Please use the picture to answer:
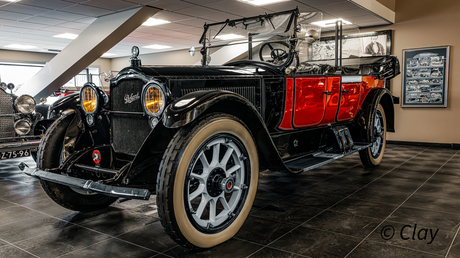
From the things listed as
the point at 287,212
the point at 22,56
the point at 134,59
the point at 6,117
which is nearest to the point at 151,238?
the point at 287,212

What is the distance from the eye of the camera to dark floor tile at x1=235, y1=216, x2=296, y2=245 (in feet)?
7.46

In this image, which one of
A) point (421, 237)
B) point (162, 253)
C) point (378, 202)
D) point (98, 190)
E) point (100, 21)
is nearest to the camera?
point (98, 190)

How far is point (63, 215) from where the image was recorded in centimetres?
282

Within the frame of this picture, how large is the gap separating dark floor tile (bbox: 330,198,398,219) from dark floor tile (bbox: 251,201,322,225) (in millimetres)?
233

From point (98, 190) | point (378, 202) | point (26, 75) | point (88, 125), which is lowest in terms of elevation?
point (378, 202)

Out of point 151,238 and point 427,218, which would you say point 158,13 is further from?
point 427,218

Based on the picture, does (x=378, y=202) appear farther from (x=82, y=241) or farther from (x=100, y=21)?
(x=100, y=21)

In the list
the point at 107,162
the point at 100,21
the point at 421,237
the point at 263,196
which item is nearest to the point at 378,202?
the point at 421,237

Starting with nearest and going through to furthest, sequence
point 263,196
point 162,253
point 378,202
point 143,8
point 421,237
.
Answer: point 162,253 < point 421,237 < point 378,202 < point 263,196 < point 143,8

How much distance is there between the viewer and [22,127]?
4.24 meters

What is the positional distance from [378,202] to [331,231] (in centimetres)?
94

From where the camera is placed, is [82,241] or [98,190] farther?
[82,241]

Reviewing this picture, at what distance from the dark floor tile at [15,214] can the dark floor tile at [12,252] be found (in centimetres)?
58

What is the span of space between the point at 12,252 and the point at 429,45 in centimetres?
777
